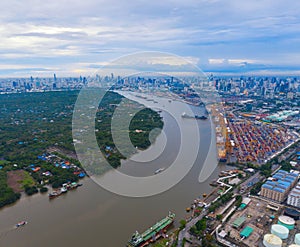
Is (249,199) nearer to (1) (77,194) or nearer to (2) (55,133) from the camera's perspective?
(1) (77,194)

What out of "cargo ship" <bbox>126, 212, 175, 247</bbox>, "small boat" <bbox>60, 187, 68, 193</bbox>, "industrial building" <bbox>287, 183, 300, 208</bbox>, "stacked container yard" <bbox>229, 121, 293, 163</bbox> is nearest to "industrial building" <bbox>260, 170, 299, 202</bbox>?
"industrial building" <bbox>287, 183, 300, 208</bbox>

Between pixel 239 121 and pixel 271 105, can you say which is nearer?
pixel 239 121

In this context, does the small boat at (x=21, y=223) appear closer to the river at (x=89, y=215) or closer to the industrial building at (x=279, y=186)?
the river at (x=89, y=215)

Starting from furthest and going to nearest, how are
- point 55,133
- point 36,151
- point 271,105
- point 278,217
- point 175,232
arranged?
1. point 271,105
2. point 55,133
3. point 36,151
4. point 278,217
5. point 175,232

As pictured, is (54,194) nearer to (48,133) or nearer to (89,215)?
(89,215)

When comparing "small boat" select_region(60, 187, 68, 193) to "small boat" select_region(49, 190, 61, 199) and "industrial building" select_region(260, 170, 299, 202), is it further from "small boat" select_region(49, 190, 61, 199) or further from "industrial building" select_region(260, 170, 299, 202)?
"industrial building" select_region(260, 170, 299, 202)

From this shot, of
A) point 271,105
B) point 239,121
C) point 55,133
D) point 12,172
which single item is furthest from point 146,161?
point 271,105

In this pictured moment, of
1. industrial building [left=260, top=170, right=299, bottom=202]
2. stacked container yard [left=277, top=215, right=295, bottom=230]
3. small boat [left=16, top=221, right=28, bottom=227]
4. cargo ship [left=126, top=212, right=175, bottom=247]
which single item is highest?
industrial building [left=260, top=170, right=299, bottom=202]
